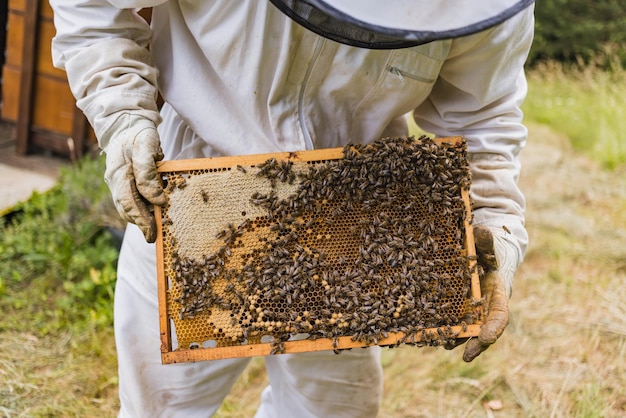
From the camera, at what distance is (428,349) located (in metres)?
5.03

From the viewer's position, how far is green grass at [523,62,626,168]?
29.9 feet

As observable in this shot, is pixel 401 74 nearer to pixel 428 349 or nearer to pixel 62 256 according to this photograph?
pixel 428 349

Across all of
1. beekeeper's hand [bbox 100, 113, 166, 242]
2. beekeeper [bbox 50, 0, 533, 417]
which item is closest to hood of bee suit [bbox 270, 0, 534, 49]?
beekeeper [bbox 50, 0, 533, 417]

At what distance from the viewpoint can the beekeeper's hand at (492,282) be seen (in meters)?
2.44

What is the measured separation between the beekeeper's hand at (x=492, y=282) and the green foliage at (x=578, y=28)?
44.2 feet

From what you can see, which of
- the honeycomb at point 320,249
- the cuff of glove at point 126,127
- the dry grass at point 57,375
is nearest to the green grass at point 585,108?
the honeycomb at point 320,249

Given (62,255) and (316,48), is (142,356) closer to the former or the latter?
(316,48)

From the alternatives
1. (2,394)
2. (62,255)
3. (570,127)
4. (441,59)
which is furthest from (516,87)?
(570,127)

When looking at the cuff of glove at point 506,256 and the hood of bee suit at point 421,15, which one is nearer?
the hood of bee suit at point 421,15

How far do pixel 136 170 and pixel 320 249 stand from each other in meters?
0.80

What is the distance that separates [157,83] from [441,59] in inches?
50.6

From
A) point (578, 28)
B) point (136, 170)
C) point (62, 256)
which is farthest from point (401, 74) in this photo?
point (578, 28)

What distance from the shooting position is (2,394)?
400 cm

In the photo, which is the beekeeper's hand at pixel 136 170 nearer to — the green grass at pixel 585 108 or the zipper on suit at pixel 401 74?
the zipper on suit at pixel 401 74
